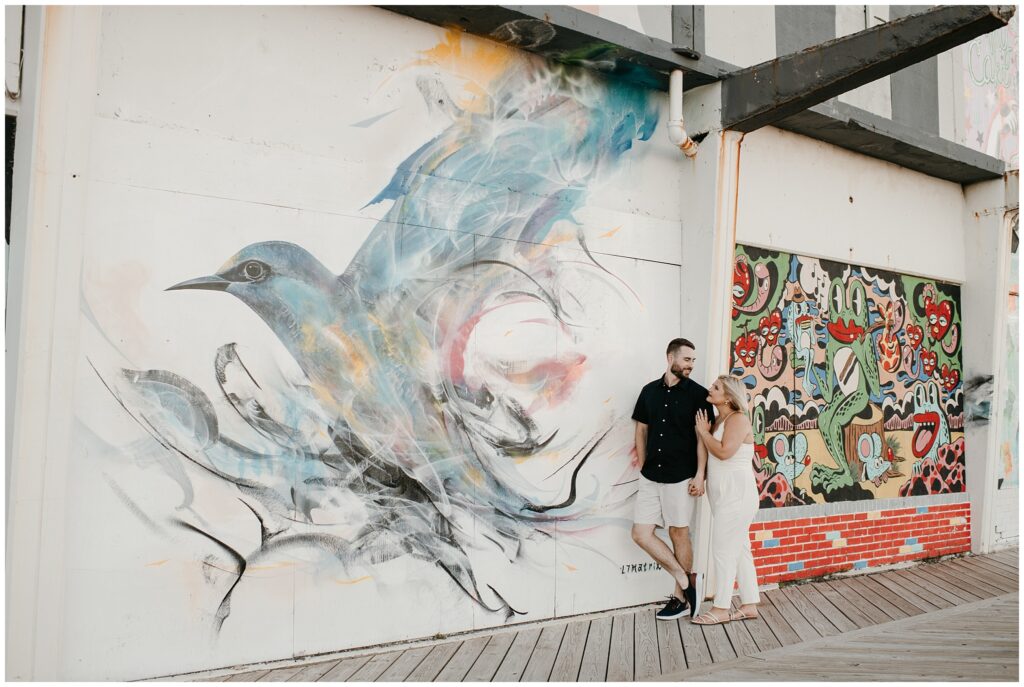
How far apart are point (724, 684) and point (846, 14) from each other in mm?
5443

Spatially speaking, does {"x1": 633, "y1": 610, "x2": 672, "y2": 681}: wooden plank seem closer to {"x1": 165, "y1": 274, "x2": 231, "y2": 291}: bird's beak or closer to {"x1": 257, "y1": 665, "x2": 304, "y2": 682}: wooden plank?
{"x1": 257, "y1": 665, "x2": 304, "y2": 682}: wooden plank

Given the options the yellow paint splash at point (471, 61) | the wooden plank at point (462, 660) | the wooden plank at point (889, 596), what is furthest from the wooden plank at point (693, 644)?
the yellow paint splash at point (471, 61)

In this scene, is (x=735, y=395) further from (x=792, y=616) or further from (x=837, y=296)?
(x=837, y=296)

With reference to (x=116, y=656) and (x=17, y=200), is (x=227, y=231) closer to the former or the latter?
(x=17, y=200)

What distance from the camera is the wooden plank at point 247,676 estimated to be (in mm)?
4531

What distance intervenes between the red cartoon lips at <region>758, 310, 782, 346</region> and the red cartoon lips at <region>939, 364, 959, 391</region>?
7.70ft

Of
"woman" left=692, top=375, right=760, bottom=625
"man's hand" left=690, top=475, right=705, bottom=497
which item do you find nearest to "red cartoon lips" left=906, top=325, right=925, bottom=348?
"woman" left=692, top=375, right=760, bottom=625

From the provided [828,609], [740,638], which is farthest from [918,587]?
[740,638]

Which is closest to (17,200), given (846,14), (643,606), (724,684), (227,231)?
(227,231)

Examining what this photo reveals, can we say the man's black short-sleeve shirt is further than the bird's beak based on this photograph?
Yes

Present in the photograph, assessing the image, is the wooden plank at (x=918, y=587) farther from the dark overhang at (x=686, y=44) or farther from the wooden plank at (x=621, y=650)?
the dark overhang at (x=686, y=44)

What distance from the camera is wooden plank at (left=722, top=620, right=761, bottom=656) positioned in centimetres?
523

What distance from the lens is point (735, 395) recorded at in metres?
5.92

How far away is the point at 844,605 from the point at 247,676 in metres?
4.02
